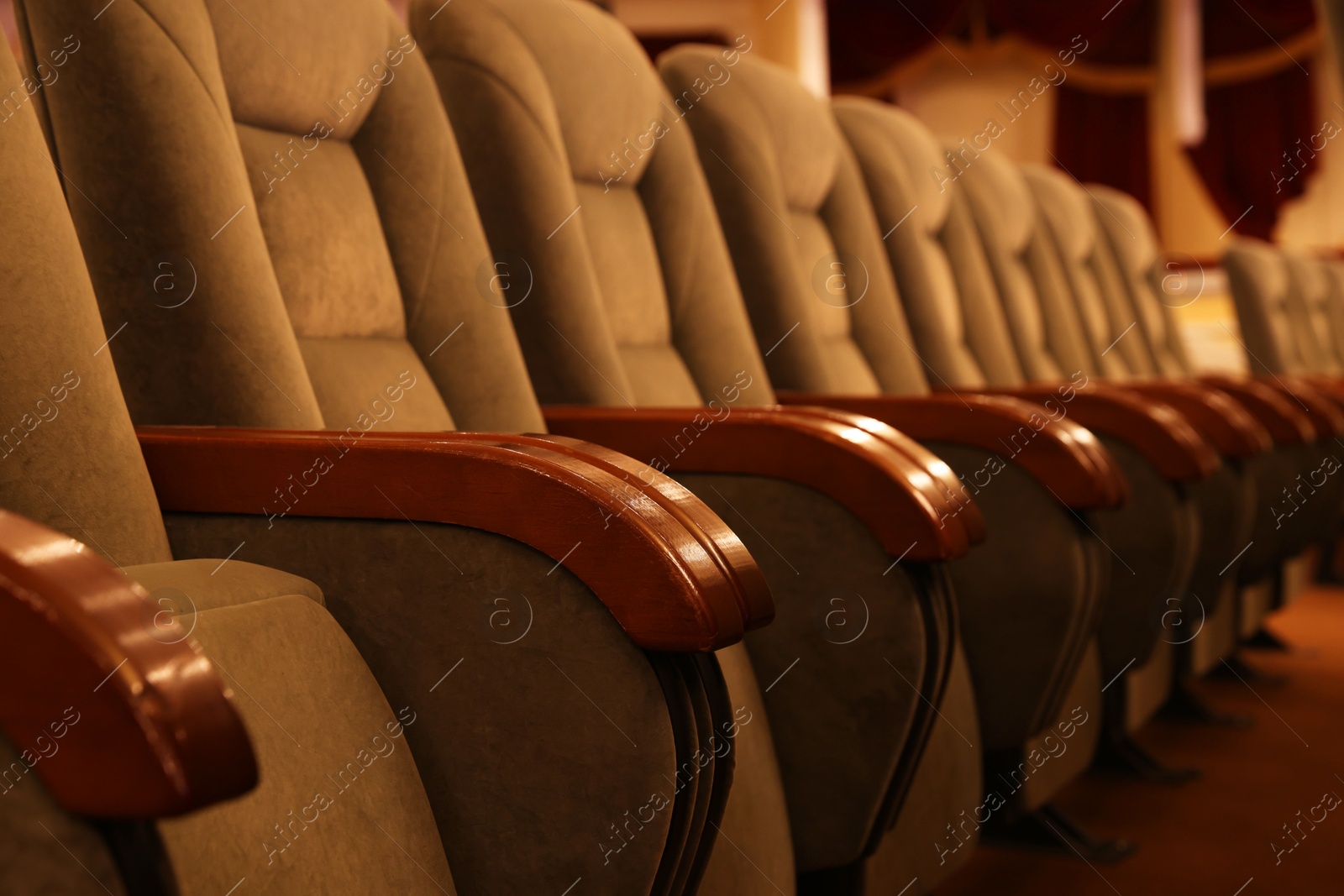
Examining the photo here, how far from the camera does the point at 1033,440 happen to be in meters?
0.85

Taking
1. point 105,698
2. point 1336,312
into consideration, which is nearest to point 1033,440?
point 105,698

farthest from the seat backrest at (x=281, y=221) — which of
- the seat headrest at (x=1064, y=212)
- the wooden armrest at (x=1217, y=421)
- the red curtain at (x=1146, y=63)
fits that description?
the red curtain at (x=1146, y=63)

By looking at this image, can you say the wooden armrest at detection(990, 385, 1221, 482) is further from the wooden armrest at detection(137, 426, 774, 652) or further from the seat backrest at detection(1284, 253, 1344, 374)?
the seat backrest at detection(1284, 253, 1344, 374)

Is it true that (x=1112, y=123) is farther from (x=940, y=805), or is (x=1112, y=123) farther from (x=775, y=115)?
(x=940, y=805)

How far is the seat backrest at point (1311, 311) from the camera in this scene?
2.84m

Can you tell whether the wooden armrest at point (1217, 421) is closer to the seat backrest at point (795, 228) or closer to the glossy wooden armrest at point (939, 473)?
the seat backrest at point (795, 228)

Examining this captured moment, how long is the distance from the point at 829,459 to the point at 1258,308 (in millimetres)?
2179

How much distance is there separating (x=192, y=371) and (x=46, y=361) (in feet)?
0.38

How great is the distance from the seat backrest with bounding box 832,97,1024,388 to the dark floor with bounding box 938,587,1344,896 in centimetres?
48

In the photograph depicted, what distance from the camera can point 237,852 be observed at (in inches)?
14.6

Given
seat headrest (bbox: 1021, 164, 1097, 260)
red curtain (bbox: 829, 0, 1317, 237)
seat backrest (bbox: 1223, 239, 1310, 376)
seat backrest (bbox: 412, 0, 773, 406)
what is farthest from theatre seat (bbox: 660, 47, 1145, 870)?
red curtain (bbox: 829, 0, 1317, 237)

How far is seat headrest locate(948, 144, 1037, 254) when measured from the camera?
1819 mm

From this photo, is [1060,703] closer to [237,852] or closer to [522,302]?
[522,302]

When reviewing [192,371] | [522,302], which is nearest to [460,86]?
[522,302]
